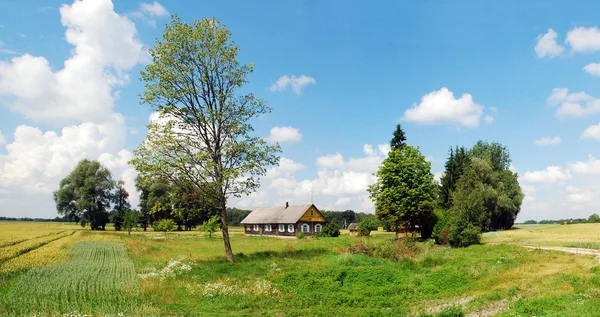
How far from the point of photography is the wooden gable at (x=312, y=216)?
6956 cm

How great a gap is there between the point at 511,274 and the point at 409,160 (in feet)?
104

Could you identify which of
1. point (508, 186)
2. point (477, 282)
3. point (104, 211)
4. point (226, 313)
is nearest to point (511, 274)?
point (477, 282)

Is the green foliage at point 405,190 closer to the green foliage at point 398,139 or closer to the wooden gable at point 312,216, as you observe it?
the green foliage at point 398,139

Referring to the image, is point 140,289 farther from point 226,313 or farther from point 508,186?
point 508,186

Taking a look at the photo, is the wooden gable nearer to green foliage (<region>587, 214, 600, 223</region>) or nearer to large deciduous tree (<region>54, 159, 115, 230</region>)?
large deciduous tree (<region>54, 159, 115, 230</region>)

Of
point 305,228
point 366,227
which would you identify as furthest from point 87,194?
point 366,227

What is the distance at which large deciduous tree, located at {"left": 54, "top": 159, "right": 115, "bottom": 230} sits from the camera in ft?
290

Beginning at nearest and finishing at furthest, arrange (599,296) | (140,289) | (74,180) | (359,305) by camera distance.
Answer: (599,296) < (359,305) < (140,289) < (74,180)

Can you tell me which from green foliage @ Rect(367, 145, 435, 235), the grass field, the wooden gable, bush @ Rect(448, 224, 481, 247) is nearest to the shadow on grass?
the grass field

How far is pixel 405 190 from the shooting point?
47812 millimetres

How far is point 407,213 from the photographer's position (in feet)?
157

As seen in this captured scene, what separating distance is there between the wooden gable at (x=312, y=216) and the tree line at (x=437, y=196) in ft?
61.0

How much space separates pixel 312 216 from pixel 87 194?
54428 mm

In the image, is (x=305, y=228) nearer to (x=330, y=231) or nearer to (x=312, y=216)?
(x=312, y=216)
